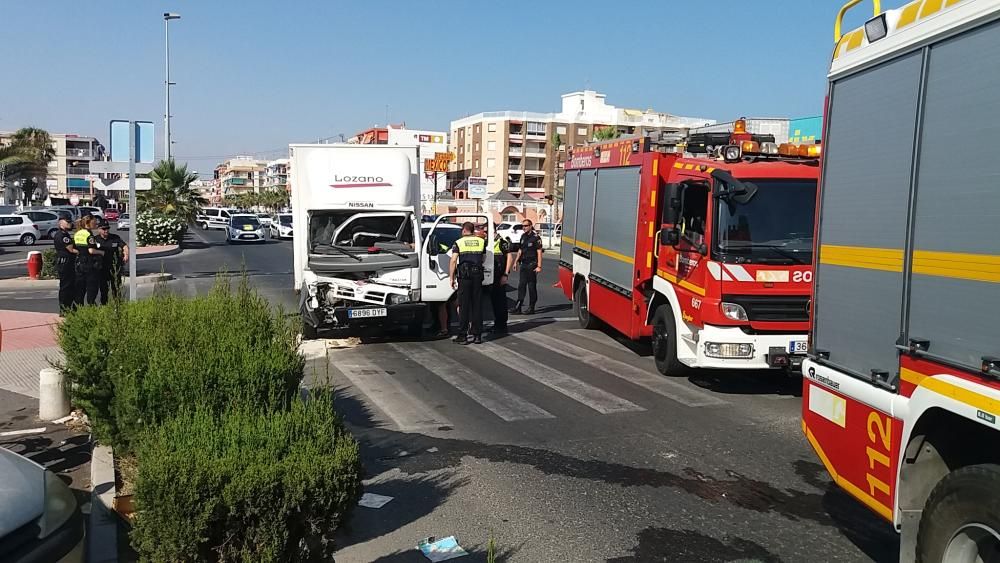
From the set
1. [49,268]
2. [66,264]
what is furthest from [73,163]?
[66,264]

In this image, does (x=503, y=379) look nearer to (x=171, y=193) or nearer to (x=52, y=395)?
(x=52, y=395)

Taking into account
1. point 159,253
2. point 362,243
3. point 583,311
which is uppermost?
point 362,243

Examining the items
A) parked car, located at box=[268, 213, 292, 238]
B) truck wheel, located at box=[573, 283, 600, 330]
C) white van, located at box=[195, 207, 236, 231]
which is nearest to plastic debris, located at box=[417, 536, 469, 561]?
truck wheel, located at box=[573, 283, 600, 330]

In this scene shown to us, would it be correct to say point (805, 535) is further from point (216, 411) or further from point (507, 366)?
point (507, 366)

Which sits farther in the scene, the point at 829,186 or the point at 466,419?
the point at 466,419

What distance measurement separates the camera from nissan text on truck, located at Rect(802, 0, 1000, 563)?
126 inches

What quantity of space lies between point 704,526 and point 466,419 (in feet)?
9.94

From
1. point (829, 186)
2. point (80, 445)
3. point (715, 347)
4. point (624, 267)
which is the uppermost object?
point (829, 186)

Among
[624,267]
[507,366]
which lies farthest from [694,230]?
[507,366]

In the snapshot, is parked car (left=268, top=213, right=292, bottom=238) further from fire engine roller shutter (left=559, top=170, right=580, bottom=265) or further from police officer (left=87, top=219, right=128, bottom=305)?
fire engine roller shutter (left=559, top=170, right=580, bottom=265)

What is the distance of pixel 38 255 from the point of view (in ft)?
69.3

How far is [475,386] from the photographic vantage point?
8922mm

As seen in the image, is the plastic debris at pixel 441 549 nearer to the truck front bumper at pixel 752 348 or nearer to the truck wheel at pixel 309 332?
the truck front bumper at pixel 752 348

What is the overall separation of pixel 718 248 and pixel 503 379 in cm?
294
